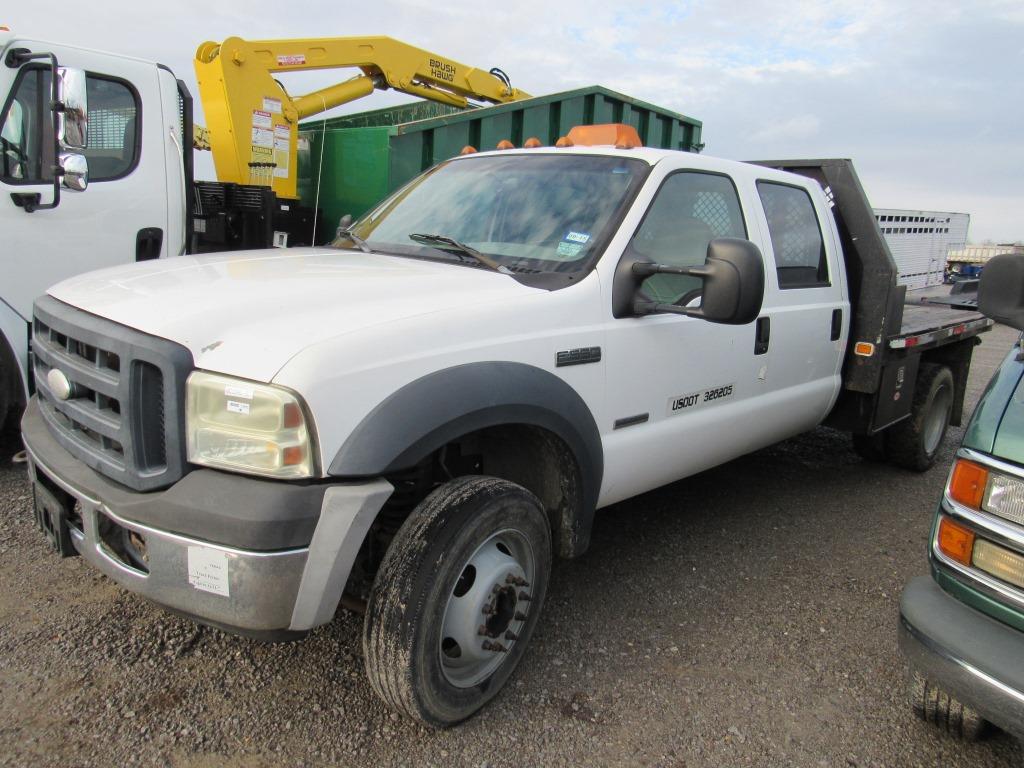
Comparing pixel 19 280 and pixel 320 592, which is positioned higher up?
pixel 19 280

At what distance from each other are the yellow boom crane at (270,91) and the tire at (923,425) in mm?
5296

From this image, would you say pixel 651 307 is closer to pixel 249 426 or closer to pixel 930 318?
pixel 249 426

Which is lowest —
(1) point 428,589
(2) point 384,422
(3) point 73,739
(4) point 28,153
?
(3) point 73,739

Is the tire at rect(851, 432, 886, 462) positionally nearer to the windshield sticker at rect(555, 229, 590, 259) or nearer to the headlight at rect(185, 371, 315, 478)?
the windshield sticker at rect(555, 229, 590, 259)

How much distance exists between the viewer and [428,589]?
2271mm

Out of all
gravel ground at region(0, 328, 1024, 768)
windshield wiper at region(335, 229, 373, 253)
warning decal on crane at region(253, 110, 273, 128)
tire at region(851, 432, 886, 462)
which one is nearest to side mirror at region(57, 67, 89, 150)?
windshield wiper at region(335, 229, 373, 253)

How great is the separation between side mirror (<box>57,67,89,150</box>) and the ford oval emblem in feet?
7.30

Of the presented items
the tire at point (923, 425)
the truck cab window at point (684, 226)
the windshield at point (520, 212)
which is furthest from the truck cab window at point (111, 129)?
the tire at point (923, 425)

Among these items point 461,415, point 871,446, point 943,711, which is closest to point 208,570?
point 461,415

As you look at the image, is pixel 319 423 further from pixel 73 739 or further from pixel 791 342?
pixel 791 342

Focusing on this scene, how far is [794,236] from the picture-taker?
13.3ft

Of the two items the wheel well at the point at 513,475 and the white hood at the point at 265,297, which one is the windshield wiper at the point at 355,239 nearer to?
the white hood at the point at 265,297

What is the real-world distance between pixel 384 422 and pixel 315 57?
20.2ft

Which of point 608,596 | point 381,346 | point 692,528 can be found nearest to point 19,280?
point 381,346
